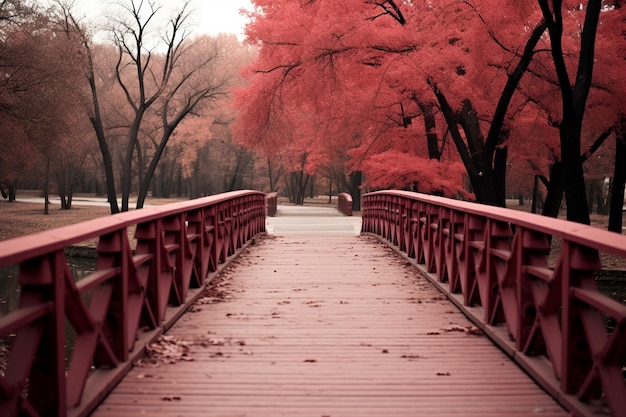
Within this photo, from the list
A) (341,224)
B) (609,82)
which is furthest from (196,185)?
(609,82)

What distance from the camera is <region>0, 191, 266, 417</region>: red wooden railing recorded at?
3271mm

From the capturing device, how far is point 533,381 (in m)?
4.84

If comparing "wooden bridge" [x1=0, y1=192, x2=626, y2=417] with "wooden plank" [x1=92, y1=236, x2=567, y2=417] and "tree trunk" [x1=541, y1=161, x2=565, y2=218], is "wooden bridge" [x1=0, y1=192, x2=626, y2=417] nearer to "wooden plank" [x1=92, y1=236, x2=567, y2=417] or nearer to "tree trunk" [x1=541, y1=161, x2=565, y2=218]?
"wooden plank" [x1=92, y1=236, x2=567, y2=417]

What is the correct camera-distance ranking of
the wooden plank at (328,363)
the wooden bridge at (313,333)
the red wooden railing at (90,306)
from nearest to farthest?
the red wooden railing at (90,306)
the wooden bridge at (313,333)
the wooden plank at (328,363)

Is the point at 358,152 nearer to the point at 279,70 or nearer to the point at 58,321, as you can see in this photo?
the point at 279,70

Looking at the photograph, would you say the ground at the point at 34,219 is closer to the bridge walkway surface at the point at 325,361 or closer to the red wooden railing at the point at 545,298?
the bridge walkway surface at the point at 325,361

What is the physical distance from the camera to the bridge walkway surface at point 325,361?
4355 mm

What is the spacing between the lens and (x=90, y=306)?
4.47 metres

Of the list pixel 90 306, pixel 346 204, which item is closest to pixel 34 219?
pixel 346 204

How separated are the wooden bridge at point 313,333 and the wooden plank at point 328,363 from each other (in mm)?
19

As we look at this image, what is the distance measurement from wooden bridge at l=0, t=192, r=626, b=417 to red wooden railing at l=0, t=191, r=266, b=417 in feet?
0.03

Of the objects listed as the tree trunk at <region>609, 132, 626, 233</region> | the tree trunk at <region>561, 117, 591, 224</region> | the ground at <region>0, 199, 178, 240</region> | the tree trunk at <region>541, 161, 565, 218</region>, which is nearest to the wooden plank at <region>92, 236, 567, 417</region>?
the tree trunk at <region>561, 117, 591, 224</region>

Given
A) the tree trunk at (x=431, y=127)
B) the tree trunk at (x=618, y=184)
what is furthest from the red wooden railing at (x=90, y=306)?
the tree trunk at (x=618, y=184)

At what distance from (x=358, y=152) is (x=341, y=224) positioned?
330 cm
